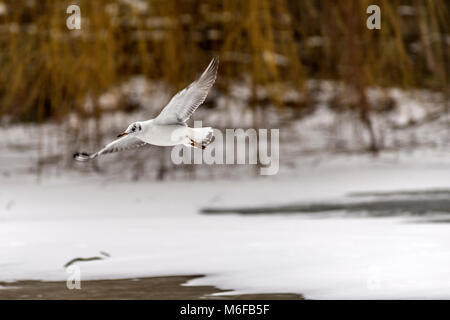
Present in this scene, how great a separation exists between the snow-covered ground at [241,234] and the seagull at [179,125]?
1.73ft

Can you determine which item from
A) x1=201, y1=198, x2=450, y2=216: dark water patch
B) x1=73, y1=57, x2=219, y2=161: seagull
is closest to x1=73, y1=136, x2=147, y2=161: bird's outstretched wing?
x1=73, y1=57, x2=219, y2=161: seagull

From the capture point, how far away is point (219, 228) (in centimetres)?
398

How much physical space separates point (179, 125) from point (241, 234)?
4.40ft

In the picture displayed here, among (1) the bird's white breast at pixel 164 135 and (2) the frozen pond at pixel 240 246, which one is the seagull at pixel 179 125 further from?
(2) the frozen pond at pixel 240 246

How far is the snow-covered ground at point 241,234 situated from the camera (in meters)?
2.92

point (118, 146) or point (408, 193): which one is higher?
point (408, 193)

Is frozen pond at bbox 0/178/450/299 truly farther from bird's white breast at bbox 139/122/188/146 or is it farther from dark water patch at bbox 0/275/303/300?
bird's white breast at bbox 139/122/188/146

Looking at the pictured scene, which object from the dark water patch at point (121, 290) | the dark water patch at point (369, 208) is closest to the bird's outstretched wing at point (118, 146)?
the dark water patch at point (121, 290)

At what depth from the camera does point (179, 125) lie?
2.52m

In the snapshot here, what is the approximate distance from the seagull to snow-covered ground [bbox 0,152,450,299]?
0.53 metres

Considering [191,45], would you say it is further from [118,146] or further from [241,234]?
[118,146]

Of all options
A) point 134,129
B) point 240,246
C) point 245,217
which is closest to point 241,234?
point 240,246

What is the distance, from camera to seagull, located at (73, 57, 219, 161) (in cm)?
246

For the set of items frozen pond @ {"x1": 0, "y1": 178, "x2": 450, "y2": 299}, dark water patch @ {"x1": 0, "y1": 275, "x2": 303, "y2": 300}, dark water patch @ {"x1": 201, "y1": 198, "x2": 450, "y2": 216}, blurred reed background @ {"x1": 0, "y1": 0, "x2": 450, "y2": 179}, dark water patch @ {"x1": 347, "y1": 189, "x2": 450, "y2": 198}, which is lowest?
dark water patch @ {"x1": 0, "y1": 275, "x2": 303, "y2": 300}
